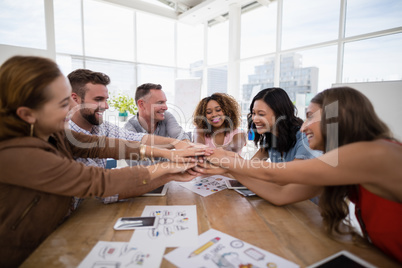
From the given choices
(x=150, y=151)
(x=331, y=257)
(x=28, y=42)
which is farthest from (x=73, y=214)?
(x=28, y=42)

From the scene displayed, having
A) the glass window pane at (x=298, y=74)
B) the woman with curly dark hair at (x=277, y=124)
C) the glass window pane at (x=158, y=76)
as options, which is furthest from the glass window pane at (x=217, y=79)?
the woman with curly dark hair at (x=277, y=124)

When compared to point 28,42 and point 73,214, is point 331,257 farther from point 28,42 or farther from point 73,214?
point 28,42

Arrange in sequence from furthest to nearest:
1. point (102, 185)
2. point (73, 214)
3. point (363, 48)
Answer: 1. point (363, 48)
2. point (73, 214)
3. point (102, 185)

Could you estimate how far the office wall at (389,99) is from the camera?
2531 millimetres

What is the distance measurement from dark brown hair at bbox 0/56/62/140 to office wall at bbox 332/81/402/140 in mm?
3116

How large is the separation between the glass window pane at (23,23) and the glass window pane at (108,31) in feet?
4.22

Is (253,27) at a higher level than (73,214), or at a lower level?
higher

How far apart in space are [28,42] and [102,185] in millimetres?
5372

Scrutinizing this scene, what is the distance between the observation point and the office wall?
253 cm

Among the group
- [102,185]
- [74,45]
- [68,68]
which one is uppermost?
[74,45]

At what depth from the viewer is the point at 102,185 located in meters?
1.10

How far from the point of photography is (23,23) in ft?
15.4

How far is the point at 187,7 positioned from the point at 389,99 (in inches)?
260

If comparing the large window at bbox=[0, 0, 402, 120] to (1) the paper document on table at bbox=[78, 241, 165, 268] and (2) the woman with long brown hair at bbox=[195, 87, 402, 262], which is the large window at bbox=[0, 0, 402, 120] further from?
(1) the paper document on table at bbox=[78, 241, 165, 268]
